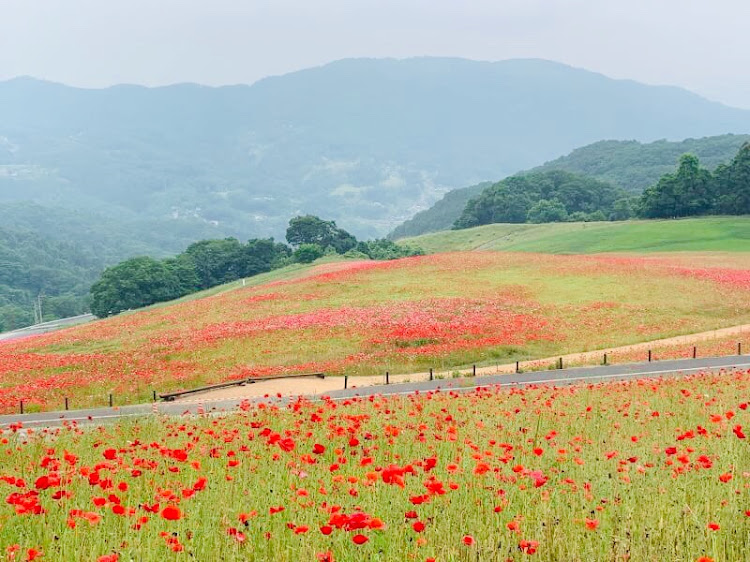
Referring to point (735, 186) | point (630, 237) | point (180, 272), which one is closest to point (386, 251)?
point (180, 272)

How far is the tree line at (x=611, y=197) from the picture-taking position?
377 feet

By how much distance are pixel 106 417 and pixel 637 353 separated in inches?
945

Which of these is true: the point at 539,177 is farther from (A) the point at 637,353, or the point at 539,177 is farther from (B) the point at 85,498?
(B) the point at 85,498

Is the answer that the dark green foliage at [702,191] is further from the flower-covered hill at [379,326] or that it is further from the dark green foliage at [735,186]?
the flower-covered hill at [379,326]

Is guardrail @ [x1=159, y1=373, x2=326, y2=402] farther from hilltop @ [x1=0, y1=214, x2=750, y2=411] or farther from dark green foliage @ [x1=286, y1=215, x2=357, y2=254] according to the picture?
dark green foliage @ [x1=286, y1=215, x2=357, y2=254]

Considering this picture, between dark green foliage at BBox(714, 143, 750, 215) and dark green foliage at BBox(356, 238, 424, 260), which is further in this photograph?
dark green foliage at BBox(356, 238, 424, 260)

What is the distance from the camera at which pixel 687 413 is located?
13508mm

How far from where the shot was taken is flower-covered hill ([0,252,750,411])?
124 feet

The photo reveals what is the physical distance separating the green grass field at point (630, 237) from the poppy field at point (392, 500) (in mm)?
82115

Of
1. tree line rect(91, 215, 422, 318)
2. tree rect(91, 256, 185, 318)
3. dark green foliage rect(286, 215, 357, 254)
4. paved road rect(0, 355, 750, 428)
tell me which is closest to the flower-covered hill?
paved road rect(0, 355, 750, 428)

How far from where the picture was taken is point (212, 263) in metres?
144

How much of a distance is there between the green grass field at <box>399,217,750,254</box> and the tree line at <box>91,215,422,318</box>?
20.9 m

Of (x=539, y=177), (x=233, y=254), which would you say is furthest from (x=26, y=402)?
(x=539, y=177)

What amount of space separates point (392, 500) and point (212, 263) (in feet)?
462
